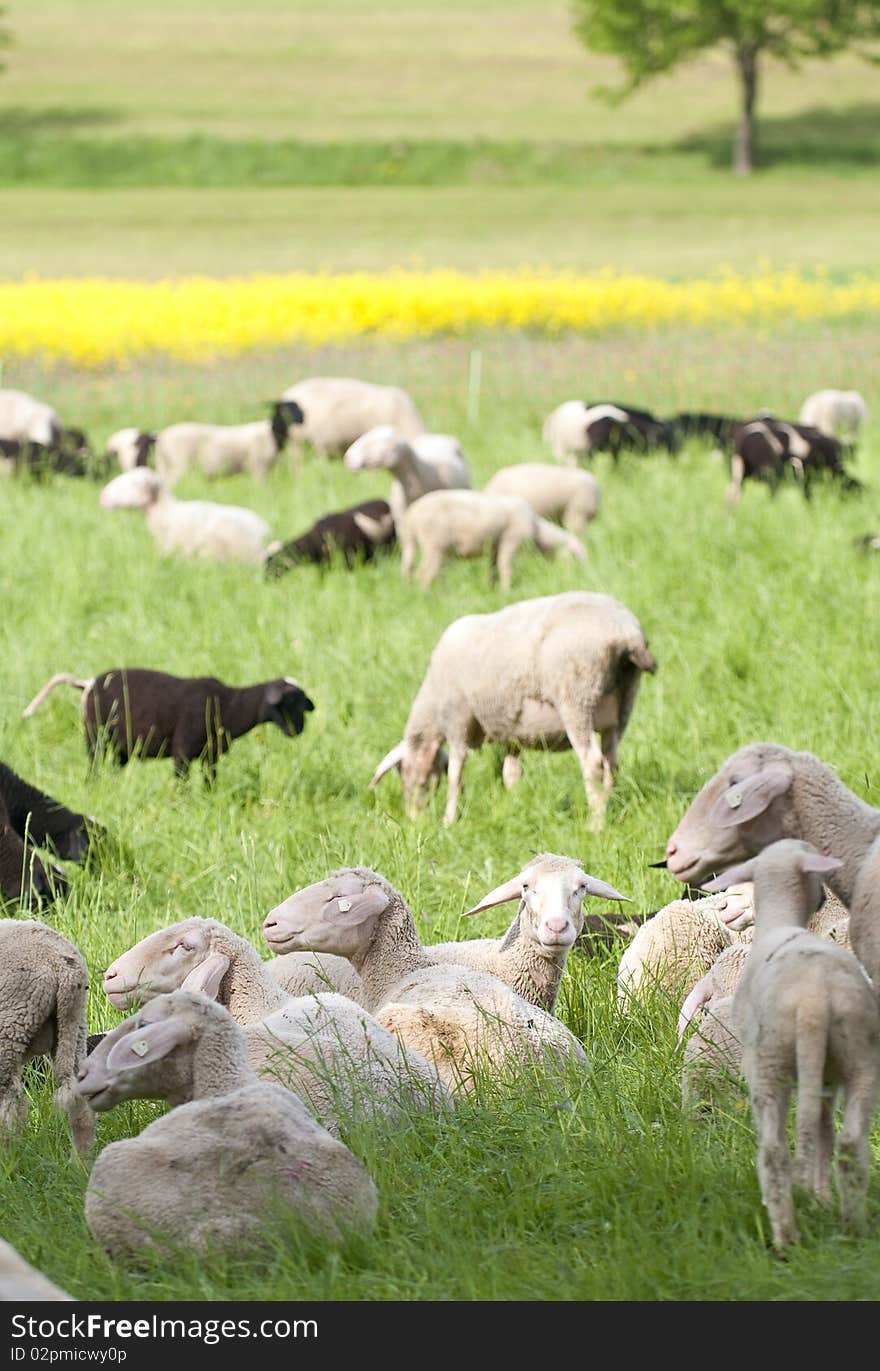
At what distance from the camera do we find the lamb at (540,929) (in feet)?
16.8

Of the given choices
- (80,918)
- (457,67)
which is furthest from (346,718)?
(457,67)

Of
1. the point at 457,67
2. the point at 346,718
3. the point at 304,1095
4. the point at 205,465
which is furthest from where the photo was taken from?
the point at 457,67

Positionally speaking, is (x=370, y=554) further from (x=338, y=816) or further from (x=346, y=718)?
(x=338, y=816)

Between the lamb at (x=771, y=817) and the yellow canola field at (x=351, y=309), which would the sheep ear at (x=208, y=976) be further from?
the yellow canola field at (x=351, y=309)

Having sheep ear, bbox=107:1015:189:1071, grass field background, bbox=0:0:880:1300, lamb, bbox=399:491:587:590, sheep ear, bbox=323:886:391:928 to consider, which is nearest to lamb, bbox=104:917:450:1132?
grass field background, bbox=0:0:880:1300

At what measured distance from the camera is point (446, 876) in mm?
7031

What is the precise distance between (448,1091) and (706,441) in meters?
13.9

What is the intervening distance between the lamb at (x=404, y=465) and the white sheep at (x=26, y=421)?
5.75 meters

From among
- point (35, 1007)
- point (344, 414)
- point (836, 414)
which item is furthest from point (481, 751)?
point (836, 414)

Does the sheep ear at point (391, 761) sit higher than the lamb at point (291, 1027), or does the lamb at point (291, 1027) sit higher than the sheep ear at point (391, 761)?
the lamb at point (291, 1027)

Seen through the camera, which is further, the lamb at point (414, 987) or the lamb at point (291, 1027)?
the lamb at point (414, 987)

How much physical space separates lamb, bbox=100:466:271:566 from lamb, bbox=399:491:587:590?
1542 mm

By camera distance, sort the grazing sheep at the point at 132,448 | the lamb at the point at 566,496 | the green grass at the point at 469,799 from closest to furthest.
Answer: the green grass at the point at 469,799 → the lamb at the point at 566,496 → the grazing sheep at the point at 132,448

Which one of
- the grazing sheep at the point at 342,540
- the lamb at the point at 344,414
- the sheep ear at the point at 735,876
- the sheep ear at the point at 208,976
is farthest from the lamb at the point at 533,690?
the lamb at the point at 344,414
